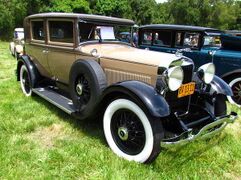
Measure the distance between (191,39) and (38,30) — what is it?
3.53 metres

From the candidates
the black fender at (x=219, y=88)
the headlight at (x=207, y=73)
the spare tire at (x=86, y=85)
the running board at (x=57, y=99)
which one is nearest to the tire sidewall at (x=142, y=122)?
the spare tire at (x=86, y=85)

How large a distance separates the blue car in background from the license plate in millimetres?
2326

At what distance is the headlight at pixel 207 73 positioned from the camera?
159 inches

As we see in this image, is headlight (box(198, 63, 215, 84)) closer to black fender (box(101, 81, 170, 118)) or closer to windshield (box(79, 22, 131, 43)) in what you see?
black fender (box(101, 81, 170, 118))

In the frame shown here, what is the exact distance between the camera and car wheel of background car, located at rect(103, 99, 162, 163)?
325cm

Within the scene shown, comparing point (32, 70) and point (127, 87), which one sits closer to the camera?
point (127, 87)

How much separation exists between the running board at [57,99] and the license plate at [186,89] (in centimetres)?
155

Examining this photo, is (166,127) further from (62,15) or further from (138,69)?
(62,15)

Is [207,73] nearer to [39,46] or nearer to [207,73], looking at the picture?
[207,73]

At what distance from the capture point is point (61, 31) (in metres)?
4.86

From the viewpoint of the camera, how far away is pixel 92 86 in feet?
13.1

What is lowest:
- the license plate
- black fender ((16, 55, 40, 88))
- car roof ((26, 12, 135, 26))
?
→ black fender ((16, 55, 40, 88))

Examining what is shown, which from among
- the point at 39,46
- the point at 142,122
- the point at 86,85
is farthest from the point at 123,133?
the point at 39,46

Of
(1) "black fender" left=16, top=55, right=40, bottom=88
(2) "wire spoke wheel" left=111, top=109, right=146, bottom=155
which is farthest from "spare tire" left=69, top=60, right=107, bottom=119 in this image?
(1) "black fender" left=16, top=55, right=40, bottom=88
